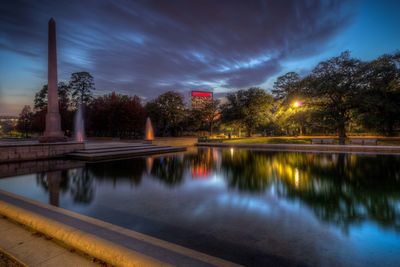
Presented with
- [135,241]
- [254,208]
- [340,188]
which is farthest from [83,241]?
[340,188]

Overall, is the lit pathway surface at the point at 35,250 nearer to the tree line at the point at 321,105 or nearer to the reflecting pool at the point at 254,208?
the reflecting pool at the point at 254,208

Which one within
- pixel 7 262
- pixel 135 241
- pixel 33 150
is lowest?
pixel 7 262

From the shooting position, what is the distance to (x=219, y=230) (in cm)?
432

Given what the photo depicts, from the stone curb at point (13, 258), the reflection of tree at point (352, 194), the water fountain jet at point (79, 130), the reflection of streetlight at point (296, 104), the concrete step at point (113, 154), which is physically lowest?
the reflection of tree at point (352, 194)

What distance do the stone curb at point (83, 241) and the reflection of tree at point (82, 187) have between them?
243 centimetres

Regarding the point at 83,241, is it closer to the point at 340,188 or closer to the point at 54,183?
the point at 54,183

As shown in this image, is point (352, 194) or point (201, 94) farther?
point (201, 94)

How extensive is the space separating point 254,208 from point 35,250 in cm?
449

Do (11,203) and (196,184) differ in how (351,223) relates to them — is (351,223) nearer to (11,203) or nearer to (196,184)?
(196,184)

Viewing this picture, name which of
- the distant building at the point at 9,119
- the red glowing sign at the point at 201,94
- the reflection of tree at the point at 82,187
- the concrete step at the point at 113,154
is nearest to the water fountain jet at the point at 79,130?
the concrete step at the point at 113,154

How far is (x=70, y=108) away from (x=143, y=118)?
24671 mm

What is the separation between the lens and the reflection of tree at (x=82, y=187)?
641 centimetres

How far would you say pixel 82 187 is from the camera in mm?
7652

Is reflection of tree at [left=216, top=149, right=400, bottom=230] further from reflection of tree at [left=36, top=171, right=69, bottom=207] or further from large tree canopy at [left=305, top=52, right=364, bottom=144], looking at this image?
large tree canopy at [left=305, top=52, right=364, bottom=144]
